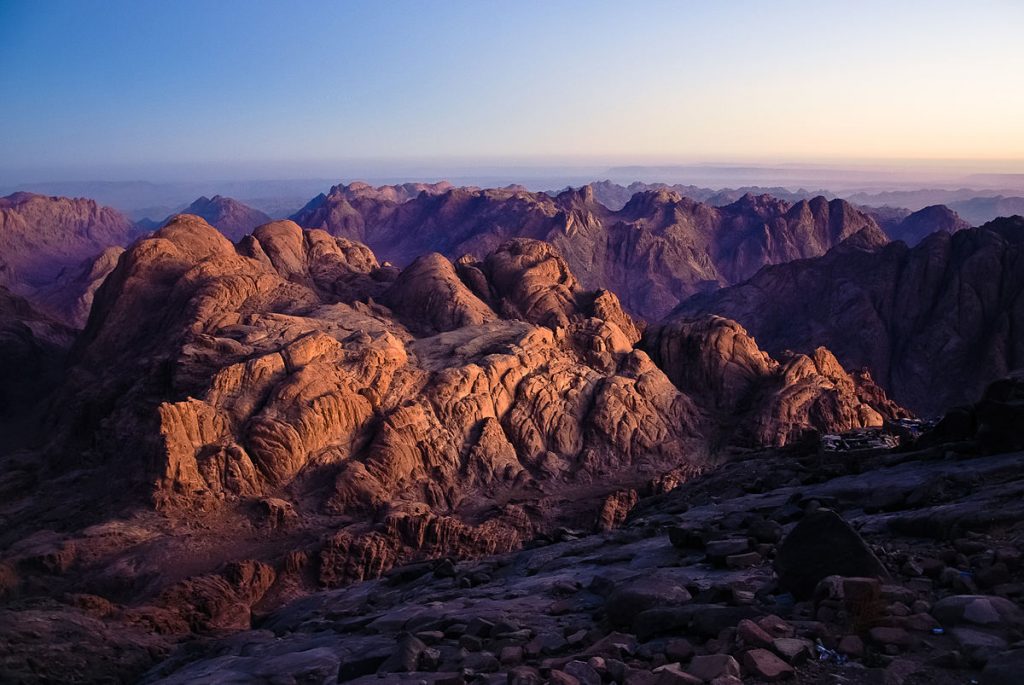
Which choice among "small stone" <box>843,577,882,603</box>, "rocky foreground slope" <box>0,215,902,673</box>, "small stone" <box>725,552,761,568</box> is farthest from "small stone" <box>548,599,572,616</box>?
"rocky foreground slope" <box>0,215,902,673</box>

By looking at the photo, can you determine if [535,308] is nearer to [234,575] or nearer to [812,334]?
[234,575]

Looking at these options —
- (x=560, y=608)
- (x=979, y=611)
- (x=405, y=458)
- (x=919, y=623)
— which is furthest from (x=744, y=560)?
(x=405, y=458)

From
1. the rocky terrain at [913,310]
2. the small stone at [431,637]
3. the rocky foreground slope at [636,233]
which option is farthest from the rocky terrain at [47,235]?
the small stone at [431,637]

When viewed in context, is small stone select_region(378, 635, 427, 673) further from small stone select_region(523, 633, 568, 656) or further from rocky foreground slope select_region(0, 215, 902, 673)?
rocky foreground slope select_region(0, 215, 902, 673)

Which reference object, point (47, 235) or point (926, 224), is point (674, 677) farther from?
point (47, 235)

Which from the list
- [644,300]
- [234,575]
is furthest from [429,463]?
[644,300]

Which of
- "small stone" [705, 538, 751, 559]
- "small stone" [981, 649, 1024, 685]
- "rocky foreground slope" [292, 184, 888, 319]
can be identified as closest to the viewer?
"small stone" [981, 649, 1024, 685]

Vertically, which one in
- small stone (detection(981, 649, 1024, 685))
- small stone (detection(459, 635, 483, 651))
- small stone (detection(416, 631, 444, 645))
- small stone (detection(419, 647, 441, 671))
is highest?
small stone (detection(981, 649, 1024, 685))
